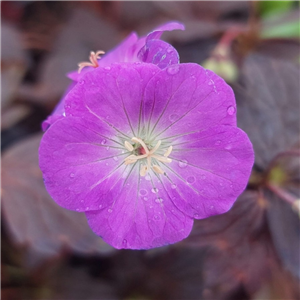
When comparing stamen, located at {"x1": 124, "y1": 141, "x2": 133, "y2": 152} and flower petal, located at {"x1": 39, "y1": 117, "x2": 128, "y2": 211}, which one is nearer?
flower petal, located at {"x1": 39, "y1": 117, "x2": 128, "y2": 211}

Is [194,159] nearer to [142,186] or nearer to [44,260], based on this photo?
[142,186]

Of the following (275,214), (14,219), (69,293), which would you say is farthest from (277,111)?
(69,293)

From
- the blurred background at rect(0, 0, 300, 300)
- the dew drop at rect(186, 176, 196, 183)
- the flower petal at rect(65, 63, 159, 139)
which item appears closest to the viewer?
the flower petal at rect(65, 63, 159, 139)

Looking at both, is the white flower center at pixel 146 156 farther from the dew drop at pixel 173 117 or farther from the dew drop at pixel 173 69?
the dew drop at pixel 173 69

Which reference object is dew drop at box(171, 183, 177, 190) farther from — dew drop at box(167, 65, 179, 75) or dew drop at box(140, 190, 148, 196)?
dew drop at box(167, 65, 179, 75)

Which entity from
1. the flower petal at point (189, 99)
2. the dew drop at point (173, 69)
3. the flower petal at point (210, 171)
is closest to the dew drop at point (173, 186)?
the flower petal at point (210, 171)

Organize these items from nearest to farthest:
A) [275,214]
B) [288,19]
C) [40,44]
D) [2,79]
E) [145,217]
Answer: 1. [145,217]
2. [275,214]
3. [2,79]
4. [288,19]
5. [40,44]

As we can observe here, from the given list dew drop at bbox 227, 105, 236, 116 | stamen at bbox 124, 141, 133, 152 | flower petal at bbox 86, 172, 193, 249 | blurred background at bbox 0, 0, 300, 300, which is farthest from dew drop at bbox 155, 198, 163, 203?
blurred background at bbox 0, 0, 300, 300
